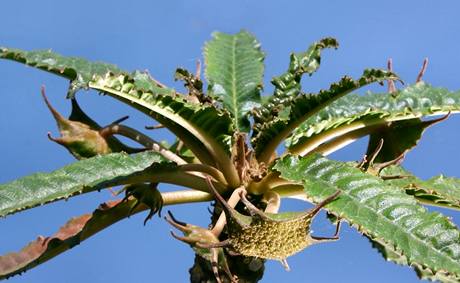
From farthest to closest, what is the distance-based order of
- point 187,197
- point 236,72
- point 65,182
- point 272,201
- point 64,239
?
point 236,72
point 187,197
point 64,239
point 272,201
point 65,182

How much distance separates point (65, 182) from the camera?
3037mm

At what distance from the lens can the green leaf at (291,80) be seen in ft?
12.1

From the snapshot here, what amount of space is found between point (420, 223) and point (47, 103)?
167 centimetres

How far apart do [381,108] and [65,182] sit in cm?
160

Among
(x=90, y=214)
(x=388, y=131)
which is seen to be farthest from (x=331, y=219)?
(x=90, y=214)

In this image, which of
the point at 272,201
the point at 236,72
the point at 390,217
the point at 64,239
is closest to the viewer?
the point at 390,217

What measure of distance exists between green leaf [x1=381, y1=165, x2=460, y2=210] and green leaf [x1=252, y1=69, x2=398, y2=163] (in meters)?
0.47

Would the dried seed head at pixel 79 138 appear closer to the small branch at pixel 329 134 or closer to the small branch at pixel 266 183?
the small branch at pixel 266 183

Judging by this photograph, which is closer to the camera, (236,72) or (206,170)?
(206,170)

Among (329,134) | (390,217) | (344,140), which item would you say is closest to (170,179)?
(329,134)

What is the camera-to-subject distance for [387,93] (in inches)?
159

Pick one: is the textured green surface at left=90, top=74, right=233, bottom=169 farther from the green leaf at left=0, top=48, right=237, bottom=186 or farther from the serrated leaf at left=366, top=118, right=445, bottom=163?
the serrated leaf at left=366, top=118, right=445, bottom=163

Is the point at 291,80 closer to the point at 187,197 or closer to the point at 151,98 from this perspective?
the point at 187,197

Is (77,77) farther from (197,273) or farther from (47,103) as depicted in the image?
(197,273)
